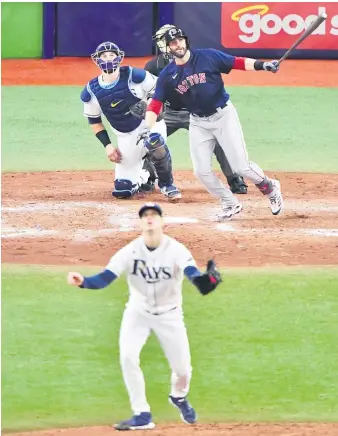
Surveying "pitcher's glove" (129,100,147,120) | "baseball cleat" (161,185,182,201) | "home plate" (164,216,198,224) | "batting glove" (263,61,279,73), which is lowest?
"baseball cleat" (161,185,182,201)

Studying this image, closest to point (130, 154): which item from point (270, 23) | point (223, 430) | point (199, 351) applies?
point (199, 351)

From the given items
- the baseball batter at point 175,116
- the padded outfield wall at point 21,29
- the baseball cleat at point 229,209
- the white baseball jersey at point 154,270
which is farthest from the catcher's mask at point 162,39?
the padded outfield wall at point 21,29

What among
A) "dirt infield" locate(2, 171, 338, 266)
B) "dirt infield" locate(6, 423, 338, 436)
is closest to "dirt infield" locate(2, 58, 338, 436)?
"dirt infield" locate(2, 171, 338, 266)

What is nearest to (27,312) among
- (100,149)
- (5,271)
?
(5,271)

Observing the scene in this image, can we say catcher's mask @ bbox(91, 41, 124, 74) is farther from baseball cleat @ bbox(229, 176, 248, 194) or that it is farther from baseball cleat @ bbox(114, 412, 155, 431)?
baseball cleat @ bbox(114, 412, 155, 431)

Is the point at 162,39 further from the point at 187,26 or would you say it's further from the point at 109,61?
the point at 187,26
